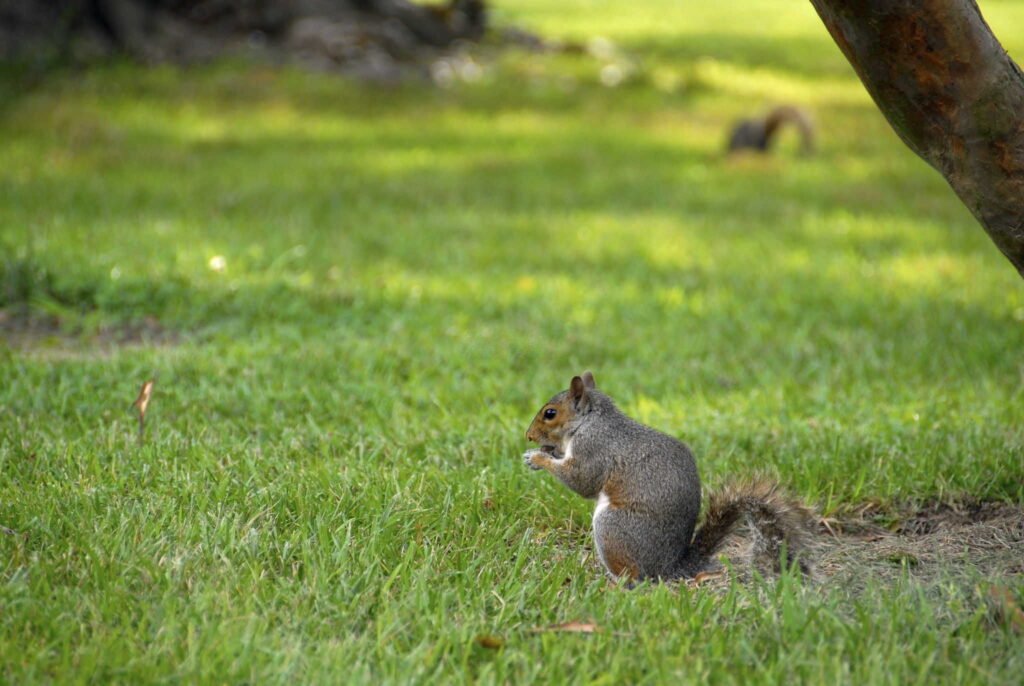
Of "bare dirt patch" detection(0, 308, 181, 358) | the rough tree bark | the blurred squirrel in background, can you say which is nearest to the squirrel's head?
the rough tree bark

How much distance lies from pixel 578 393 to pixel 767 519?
0.68 metres

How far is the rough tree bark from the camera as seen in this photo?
106 inches

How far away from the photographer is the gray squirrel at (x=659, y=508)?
3.01m

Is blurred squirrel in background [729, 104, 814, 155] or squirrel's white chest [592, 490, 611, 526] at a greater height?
squirrel's white chest [592, 490, 611, 526]

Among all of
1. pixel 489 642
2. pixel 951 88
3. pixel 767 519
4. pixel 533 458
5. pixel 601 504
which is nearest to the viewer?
pixel 489 642

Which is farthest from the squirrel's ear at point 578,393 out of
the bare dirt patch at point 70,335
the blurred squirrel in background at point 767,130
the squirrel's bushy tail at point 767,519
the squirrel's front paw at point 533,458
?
the blurred squirrel in background at point 767,130

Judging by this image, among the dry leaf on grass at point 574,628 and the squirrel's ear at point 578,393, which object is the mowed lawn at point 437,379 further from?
the squirrel's ear at point 578,393

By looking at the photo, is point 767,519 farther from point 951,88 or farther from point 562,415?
point 951,88

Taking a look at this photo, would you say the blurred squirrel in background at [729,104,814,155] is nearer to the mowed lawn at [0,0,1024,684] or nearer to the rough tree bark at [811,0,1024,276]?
the mowed lawn at [0,0,1024,684]

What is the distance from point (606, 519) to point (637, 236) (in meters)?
4.91

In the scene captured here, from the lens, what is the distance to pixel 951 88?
2805 mm

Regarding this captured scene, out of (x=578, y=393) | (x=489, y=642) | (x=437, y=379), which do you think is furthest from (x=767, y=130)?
(x=489, y=642)

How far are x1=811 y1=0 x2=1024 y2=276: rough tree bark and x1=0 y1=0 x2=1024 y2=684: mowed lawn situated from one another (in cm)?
107

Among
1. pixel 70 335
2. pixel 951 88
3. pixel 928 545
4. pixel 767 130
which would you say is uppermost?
pixel 951 88
